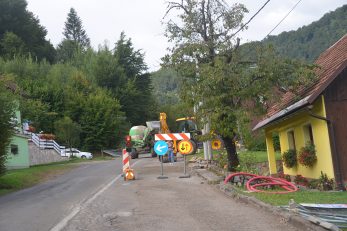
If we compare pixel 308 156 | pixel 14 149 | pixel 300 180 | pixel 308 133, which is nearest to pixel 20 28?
pixel 14 149

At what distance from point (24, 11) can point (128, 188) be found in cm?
7512

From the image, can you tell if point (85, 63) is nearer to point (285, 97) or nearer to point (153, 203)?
point (285, 97)

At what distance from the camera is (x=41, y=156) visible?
41.6 m

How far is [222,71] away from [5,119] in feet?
29.6

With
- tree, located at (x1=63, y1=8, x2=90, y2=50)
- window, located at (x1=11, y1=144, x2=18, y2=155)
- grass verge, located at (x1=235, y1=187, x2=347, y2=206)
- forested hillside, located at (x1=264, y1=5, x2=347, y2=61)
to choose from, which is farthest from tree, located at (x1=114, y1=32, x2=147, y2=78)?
grass verge, located at (x1=235, y1=187, x2=347, y2=206)

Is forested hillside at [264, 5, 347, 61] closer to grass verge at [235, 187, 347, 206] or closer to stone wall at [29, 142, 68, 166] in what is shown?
stone wall at [29, 142, 68, 166]

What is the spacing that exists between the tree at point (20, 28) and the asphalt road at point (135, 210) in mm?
66201

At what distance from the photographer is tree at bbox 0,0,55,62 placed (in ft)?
260

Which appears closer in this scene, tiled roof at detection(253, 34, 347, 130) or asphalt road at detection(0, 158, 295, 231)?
asphalt road at detection(0, 158, 295, 231)

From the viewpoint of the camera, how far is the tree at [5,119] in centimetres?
1997

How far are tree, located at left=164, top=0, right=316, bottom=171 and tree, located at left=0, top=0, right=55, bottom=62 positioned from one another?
206ft

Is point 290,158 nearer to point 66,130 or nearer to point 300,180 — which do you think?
point 300,180

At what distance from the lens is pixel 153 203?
12797 millimetres

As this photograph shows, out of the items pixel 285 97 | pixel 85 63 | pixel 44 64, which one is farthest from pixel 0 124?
pixel 85 63
